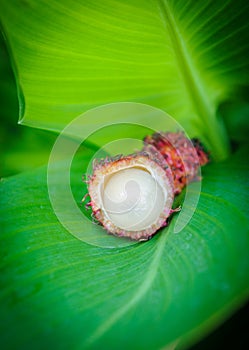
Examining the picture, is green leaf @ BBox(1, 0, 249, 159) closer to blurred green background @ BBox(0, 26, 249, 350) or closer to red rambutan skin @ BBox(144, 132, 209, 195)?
red rambutan skin @ BBox(144, 132, 209, 195)

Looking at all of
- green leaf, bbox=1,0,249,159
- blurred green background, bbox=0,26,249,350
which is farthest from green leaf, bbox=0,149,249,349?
blurred green background, bbox=0,26,249,350

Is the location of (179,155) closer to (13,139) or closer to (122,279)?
(122,279)

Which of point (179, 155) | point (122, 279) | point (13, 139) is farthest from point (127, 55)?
point (13, 139)

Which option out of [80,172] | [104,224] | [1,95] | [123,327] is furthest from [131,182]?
[1,95]

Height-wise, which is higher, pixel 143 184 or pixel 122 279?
pixel 143 184

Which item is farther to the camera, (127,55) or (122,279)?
(127,55)

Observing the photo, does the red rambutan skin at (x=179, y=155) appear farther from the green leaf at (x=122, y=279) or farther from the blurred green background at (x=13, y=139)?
the blurred green background at (x=13, y=139)
